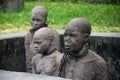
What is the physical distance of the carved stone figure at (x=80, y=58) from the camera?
12.3 feet

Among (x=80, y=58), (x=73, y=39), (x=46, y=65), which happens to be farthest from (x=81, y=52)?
(x=46, y=65)

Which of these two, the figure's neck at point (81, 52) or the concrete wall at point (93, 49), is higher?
the figure's neck at point (81, 52)

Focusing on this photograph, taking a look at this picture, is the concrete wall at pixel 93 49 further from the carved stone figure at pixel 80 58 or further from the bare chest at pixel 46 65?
the carved stone figure at pixel 80 58

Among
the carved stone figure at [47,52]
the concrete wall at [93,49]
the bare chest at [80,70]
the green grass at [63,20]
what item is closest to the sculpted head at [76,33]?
the bare chest at [80,70]

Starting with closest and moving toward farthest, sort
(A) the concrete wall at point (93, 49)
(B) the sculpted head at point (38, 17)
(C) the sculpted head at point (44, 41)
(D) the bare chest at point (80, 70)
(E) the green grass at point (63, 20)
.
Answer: (D) the bare chest at point (80, 70)
(C) the sculpted head at point (44, 41)
(B) the sculpted head at point (38, 17)
(A) the concrete wall at point (93, 49)
(E) the green grass at point (63, 20)

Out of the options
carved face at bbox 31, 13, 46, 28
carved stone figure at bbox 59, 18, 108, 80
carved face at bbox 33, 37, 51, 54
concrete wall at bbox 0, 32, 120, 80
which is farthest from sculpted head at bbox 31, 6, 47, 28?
carved stone figure at bbox 59, 18, 108, 80

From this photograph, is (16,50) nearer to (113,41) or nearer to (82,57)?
(113,41)

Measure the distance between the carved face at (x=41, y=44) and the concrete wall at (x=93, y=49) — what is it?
1134 millimetres

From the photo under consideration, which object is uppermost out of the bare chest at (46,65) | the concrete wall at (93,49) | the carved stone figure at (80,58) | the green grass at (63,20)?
the carved stone figure at (80,58)

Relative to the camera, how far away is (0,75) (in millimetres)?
Result: 3137

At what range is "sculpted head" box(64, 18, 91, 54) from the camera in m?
3.74

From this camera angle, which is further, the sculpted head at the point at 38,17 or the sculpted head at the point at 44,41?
the sculpted head at the point at 38,17

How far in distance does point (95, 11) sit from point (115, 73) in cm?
854

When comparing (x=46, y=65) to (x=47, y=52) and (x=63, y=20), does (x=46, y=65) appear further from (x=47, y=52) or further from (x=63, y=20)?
(x=63, y=20)
